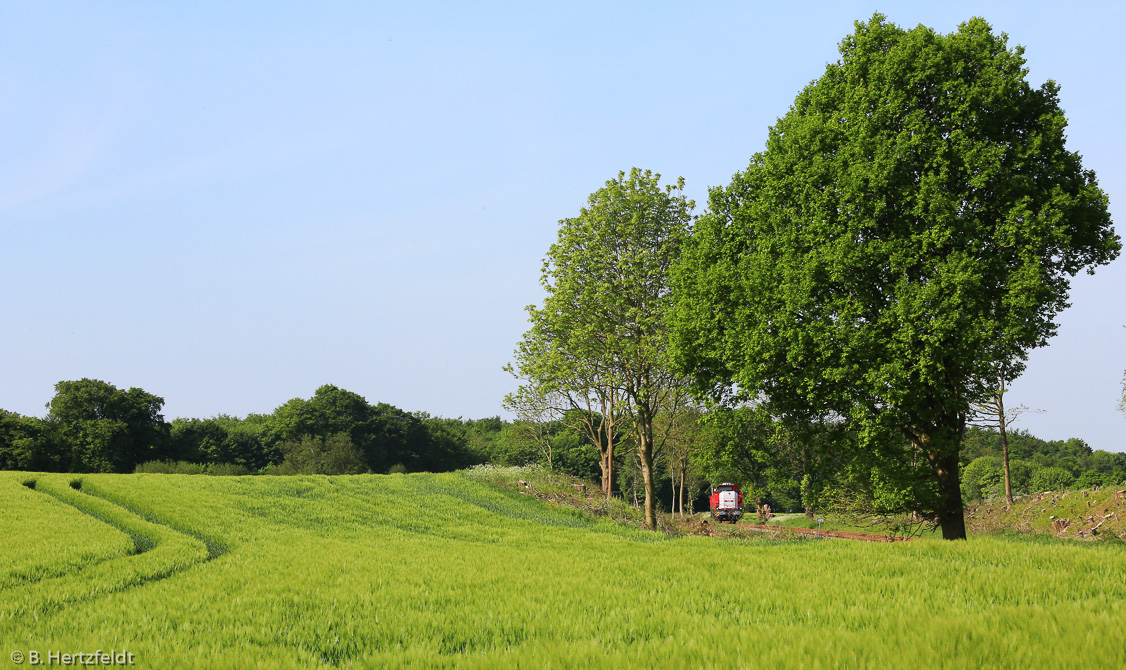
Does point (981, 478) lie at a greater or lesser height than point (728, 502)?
greater

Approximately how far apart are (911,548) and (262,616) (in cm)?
1396

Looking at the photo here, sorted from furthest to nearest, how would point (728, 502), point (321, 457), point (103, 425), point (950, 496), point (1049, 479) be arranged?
point (321, 457) → point (1049, 479) → point (728, 502) → point (103, 425) → point (950, 496)

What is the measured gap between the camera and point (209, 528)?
2294 centimetres

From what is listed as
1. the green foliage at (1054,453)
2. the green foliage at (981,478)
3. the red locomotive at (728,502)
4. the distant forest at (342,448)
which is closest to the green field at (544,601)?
the distant forest at (342,448)

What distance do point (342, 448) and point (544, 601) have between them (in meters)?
79.2

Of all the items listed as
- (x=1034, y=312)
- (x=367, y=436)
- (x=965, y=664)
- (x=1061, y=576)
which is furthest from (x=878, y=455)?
(x=367, y=436)

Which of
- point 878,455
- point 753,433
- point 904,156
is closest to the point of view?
point 904,156

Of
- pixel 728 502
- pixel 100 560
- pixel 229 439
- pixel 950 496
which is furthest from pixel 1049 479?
pixel 229 439

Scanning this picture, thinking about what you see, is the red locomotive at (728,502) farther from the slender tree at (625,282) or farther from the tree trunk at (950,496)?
the tree trunk at (950,496)

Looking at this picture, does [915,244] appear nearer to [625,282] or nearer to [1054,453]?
[625,282]

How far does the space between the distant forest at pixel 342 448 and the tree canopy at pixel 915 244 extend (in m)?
4.91

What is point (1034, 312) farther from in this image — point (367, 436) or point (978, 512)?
point (367, 436)

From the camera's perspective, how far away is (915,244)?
1922 centimetres

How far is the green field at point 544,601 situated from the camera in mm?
6574
